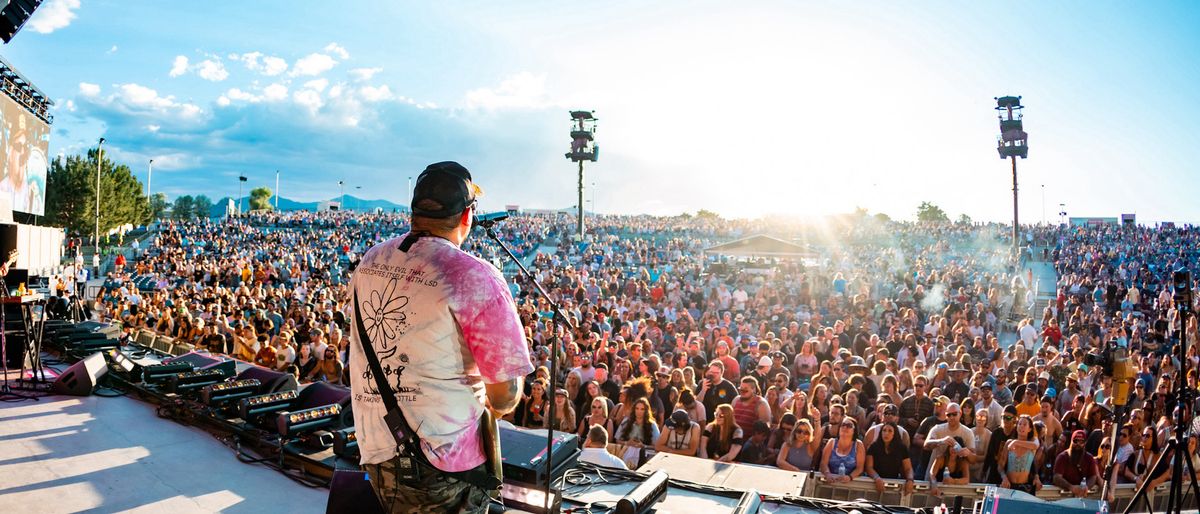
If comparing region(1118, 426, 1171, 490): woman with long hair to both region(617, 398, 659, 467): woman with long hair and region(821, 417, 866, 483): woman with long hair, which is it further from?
region(617, 398, 659, 467): woman with long hair

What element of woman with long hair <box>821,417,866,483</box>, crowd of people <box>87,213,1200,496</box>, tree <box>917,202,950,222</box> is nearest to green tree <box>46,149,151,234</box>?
crowd of people <box>87,213,1200,496</box>

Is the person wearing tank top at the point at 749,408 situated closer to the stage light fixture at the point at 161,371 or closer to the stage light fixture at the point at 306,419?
the stage light fixture at the point at 306,419

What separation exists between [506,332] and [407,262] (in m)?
0.32

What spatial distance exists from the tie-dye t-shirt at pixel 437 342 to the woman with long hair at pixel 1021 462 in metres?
5.04

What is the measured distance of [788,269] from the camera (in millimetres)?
18594

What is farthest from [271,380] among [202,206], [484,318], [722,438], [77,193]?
[202,206]

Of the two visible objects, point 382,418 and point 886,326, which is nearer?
point 382,418

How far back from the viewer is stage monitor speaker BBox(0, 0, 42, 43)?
35.6ft

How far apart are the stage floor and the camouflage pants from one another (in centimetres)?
182

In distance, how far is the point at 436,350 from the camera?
1.61 meters

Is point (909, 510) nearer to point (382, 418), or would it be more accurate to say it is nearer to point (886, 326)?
point (382, 418)

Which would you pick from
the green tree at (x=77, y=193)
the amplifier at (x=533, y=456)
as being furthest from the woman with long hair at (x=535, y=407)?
the green tree at (x=77, y=193)

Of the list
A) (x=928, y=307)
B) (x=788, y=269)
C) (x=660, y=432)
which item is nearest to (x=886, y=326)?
(x=928, y=307)

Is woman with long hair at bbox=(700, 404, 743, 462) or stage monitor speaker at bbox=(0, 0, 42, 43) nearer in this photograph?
woman with long hair at bbox=(700, 404, 743, 462)
